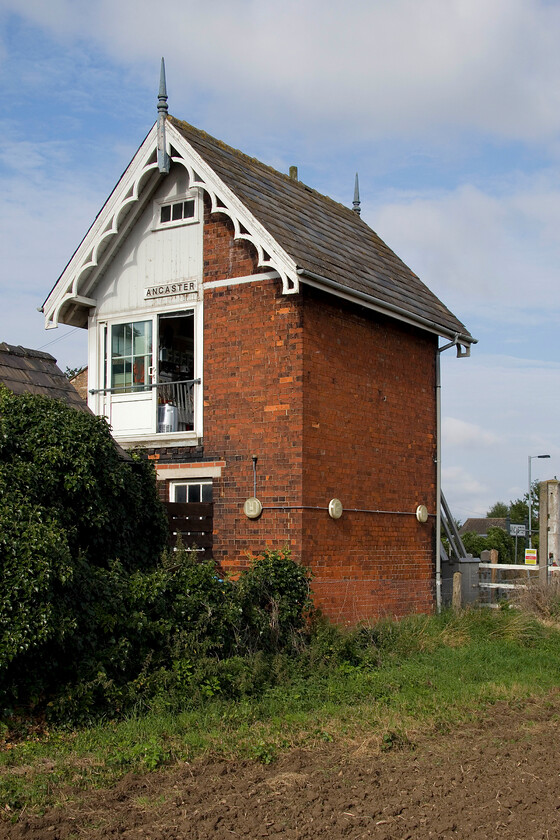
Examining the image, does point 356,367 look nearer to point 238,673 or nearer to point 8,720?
point 238,673

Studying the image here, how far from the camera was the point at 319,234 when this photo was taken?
16.5m

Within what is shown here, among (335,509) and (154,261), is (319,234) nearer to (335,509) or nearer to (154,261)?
(154,261)

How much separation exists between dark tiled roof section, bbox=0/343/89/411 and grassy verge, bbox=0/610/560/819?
15.4 feet

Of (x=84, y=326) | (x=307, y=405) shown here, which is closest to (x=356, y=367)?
(x=307, y=405)

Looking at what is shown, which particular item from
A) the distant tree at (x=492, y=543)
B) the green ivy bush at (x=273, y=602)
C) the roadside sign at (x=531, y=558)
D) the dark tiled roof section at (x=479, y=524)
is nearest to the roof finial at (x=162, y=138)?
the green ivy bush at (x=273, y=602)

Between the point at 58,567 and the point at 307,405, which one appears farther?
the point at 307,405

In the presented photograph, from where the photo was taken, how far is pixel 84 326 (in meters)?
17.2

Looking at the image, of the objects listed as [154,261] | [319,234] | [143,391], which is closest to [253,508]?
[143,391]

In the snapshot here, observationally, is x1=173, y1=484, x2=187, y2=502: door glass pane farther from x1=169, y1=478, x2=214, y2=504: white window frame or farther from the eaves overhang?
the eaves overhang

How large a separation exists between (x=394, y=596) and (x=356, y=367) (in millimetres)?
3950

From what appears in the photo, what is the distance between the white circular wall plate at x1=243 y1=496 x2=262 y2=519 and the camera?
14.1 meters

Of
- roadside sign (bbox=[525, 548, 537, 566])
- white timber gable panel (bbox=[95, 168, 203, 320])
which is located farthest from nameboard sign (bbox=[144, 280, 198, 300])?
roadside sign (bbox=[525, 548, 537, 566])

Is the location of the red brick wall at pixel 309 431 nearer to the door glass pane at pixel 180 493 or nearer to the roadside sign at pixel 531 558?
the door glass pane at pixel 180 493

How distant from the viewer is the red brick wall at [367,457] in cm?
1432
